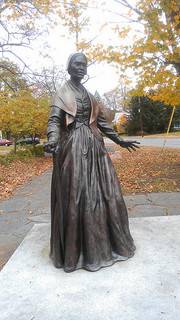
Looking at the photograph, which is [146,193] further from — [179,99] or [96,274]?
[96,274]

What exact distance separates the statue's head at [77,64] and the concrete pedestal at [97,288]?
6.22 feet

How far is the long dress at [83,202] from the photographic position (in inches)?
124

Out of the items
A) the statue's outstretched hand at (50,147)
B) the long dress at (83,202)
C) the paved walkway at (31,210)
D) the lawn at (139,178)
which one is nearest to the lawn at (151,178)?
the lawn at (139,178)

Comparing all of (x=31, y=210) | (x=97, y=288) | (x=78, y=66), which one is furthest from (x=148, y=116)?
(x=97, y=288)

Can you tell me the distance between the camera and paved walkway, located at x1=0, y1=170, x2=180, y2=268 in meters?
5.08

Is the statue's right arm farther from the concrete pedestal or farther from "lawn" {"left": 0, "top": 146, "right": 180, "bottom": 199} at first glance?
"lawn" {"left": 0, "top": 146, "right": 180, "bottom": 199}

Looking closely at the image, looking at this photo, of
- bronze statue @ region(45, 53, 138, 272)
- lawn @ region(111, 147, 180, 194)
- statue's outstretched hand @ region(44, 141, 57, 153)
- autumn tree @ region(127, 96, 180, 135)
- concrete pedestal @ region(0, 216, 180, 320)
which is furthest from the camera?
autumn tree @ region(127, 96, 180, 135)

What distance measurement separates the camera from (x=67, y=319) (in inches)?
92.4

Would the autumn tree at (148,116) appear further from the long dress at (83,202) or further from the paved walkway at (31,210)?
the long dress at (83,202)

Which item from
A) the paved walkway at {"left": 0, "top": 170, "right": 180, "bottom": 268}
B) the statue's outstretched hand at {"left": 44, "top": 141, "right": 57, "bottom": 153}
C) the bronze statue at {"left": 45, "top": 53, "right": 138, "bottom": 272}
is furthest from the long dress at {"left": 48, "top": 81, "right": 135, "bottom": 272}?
the paved walkway at {"left": 0, "top": 170, "right": 180, "bottom": 268}

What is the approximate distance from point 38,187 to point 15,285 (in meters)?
6.68

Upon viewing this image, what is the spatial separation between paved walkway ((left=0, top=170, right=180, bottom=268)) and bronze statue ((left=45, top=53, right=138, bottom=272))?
55.8 inches

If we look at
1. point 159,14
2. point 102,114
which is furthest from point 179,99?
point 102,114

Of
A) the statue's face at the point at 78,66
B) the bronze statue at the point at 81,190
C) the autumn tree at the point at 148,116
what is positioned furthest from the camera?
the autumn tree at the point at 148,116
